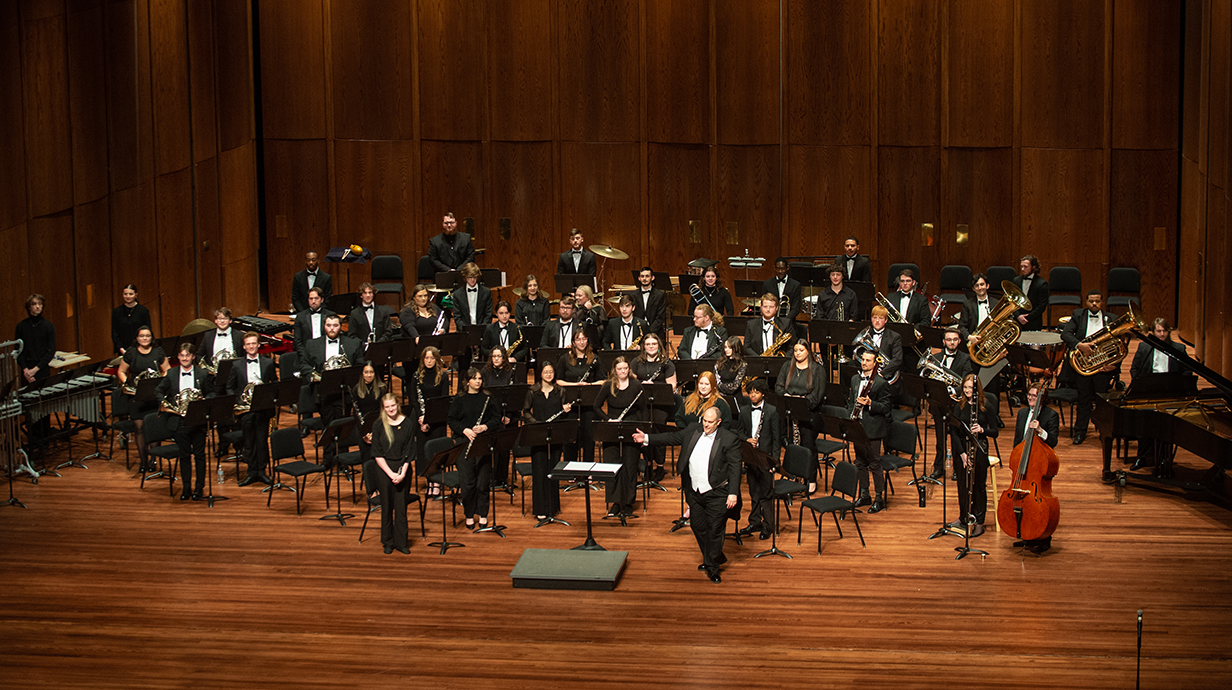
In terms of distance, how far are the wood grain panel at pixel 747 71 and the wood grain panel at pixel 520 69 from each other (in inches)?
98.3

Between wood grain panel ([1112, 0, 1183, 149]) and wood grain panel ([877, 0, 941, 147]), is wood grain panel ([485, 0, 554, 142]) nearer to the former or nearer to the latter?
wood grain panel ([877, 0, 941, 147])

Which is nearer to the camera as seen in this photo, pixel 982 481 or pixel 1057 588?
pixel 1057 588

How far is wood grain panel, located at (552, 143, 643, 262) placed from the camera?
18750 mm

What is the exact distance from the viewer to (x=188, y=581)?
964 centimetres

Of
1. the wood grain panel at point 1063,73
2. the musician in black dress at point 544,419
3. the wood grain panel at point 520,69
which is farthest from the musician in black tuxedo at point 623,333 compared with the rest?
the wood grain panel at point 1063,73

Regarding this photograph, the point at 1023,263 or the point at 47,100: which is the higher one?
the point at 47,100

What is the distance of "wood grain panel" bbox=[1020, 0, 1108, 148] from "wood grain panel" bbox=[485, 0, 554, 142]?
266 inches

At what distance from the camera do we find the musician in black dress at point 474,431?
10578mm

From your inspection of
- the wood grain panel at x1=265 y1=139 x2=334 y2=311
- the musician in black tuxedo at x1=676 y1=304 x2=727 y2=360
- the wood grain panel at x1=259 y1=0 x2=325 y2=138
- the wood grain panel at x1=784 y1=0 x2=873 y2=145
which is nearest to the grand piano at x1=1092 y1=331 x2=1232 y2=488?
the musician in black tuxedo at x1=676 y1=304 x2=727 y2=360

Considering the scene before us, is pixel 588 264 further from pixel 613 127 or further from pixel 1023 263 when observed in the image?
pixel 1023 263

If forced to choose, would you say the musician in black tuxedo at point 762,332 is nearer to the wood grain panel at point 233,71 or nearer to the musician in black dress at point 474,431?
the musician in black dress at point 474,431

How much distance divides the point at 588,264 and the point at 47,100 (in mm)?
6372

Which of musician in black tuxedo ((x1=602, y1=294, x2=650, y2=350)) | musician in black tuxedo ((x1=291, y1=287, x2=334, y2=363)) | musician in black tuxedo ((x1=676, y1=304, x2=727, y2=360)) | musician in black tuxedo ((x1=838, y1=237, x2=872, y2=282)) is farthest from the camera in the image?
musician in black tuxedo ((x1=838, y1=237, x2=872, y2=282))

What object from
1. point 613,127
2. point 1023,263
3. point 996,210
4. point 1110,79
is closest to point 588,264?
point 613,127
